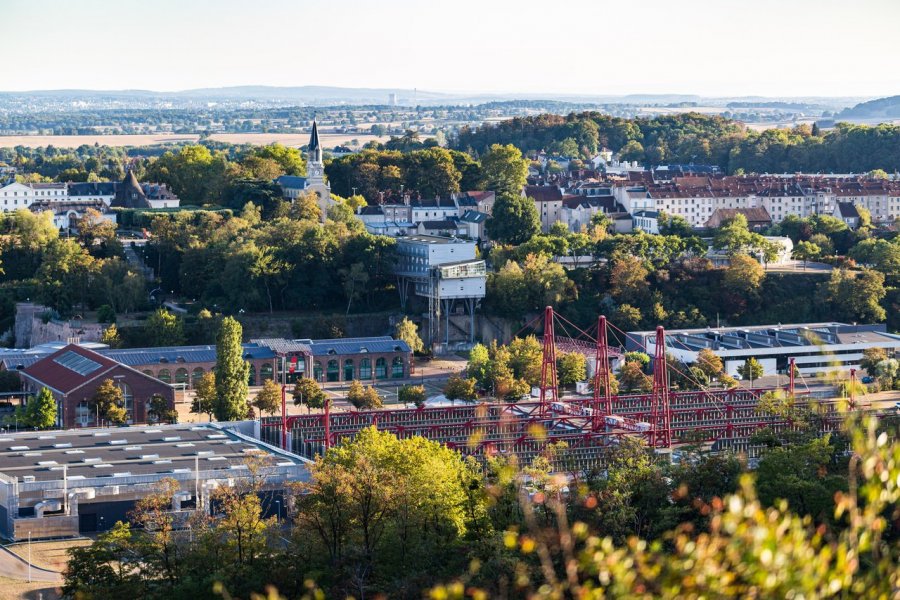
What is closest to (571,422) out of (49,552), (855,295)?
(49,552)

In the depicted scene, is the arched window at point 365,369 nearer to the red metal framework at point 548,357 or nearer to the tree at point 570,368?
the tree at point 570,368

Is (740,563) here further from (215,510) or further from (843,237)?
(843,237)

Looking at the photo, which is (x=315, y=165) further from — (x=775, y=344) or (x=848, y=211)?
(x=775, y=344)

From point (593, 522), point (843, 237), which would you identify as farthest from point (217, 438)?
point (843, 237)

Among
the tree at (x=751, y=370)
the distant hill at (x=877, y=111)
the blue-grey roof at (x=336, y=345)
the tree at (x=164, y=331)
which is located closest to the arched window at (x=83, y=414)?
the blue-grey roof at (x=336, y=345)

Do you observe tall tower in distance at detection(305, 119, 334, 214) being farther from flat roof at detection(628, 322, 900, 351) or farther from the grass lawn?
the grass lawn

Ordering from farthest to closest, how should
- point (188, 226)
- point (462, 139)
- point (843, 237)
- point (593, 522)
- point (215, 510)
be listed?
point (462, 139) < point (843, 237) < point (188, 226) < point (215, 510) < point (593, 522)
